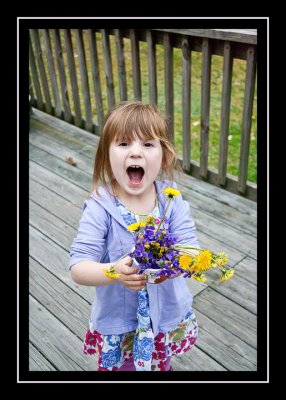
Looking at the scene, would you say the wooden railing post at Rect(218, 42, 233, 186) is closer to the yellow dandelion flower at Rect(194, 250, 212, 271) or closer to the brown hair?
the brown hair

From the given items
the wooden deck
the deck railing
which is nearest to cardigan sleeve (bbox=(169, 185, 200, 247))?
the wooden deck

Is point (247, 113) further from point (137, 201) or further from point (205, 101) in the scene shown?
point (137, 201)

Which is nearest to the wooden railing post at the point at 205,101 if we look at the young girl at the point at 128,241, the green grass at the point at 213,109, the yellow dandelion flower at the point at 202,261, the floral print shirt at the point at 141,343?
the green grass at the point at 213,109

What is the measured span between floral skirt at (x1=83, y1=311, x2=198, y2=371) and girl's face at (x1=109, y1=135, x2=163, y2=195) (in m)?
0.56

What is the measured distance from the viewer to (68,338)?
2.07 metres

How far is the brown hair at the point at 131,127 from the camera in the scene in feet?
4.54

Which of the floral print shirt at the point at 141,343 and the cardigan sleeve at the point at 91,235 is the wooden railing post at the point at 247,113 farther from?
the cardigan sleeve at the point at 91,235

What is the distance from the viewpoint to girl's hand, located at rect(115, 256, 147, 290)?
1.23 metres

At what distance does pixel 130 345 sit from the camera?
1.63 m

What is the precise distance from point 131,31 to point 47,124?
140 centimetres

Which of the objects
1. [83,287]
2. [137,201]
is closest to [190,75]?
[83,287]

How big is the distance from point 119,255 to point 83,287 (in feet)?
3.18

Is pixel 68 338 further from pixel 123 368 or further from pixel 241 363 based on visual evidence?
pixel 241 363

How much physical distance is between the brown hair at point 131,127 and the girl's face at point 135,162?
2 centimetres
